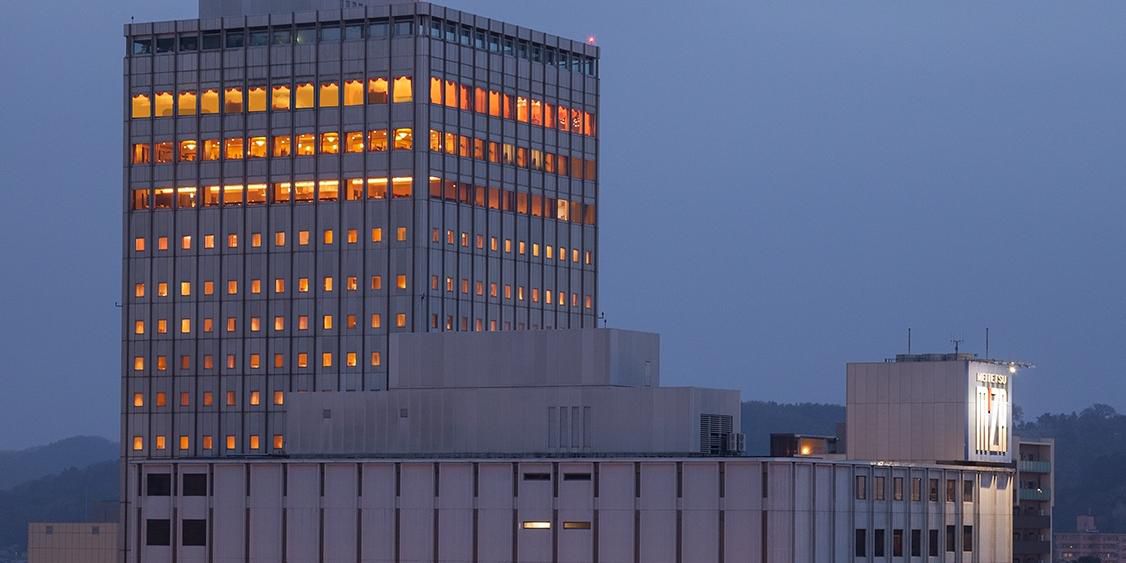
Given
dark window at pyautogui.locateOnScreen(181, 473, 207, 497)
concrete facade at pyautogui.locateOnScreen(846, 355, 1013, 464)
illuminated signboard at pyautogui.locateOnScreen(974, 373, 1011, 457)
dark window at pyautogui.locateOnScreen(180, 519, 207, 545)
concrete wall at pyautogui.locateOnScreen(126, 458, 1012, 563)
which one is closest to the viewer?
concrete wall at pyautogui.locateOnScreen(126, 458, 1012, 563)

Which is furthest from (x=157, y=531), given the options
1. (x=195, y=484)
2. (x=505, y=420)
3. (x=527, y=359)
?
(x=527, y=359)

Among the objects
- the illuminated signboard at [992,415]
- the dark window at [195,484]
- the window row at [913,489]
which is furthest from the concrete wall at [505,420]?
the illuminated signboard at [992,415]

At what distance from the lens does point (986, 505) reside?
557 feet

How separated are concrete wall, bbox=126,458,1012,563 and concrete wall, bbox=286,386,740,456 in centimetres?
1278

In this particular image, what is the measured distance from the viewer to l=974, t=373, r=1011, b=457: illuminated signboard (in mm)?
172375

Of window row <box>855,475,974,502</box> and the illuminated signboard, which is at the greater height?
the illuminated signboard

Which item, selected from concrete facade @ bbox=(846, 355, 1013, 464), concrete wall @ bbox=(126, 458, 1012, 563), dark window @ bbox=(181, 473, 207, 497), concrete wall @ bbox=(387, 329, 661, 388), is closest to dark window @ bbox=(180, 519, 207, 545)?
concrete wall @ bbox=(126, 458, 1012, 563)

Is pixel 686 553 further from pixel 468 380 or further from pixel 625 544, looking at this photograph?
pixel 468 380

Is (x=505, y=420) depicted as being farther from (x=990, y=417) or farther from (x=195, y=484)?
(x=990, y=417)

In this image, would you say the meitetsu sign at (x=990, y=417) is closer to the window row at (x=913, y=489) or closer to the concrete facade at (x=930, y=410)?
the concrete facade at (x=930, y=410)

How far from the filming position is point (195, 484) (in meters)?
162

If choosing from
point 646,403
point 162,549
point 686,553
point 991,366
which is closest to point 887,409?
point 991,366

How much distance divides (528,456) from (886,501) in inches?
996

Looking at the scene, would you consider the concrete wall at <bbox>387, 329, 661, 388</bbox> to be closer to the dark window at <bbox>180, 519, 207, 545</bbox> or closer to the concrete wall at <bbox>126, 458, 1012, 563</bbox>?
the concrete wall at <bbox>126, 458, 1012, 563</bbox>
